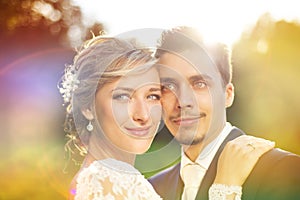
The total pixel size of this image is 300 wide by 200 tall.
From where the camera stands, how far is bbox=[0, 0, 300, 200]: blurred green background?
2.88 m

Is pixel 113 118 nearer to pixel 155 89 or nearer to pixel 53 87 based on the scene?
pixel 155 89

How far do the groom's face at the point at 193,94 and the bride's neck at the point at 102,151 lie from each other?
0.28 meters

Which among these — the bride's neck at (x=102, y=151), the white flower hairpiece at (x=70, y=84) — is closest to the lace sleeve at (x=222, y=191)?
the bride's neck at (x=102, y=151)

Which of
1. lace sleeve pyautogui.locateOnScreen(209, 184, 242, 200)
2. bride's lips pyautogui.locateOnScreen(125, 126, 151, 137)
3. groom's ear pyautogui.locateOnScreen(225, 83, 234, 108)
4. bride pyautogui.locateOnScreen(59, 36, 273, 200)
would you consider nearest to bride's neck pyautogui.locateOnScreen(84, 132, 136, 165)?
bride pyautogui.locateOnScreen(59, 36, 273, 200)

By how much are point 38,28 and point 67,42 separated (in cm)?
24

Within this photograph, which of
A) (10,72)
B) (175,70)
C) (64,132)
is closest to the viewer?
(175,70)

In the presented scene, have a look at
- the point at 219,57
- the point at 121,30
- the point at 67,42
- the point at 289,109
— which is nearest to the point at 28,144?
the point at 67,42

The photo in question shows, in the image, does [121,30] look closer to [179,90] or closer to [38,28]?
[179,90]

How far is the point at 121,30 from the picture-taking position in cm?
269

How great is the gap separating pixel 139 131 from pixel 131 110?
0.29 feet

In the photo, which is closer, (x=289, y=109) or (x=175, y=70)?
(x=175, y=70)

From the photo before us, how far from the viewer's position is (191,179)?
2.70 m

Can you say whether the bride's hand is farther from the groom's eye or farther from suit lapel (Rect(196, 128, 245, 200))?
the groom's eye

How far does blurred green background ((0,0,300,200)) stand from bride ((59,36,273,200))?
220 mm
